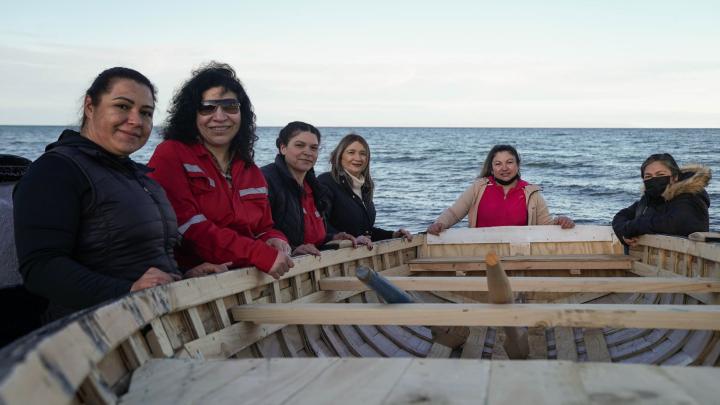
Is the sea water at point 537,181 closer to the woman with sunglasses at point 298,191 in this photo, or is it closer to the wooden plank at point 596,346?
the woman with sunglasses at point 298,191

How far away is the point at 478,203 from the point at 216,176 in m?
3.80

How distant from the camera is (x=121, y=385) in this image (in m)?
1.94

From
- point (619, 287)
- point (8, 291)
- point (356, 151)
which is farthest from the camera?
point (356, 151)

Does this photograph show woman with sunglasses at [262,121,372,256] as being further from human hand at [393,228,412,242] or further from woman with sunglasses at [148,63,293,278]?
human hand at [393,228,412,242]

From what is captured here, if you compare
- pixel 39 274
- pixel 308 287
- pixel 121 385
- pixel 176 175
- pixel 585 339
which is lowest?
pixel 585 339

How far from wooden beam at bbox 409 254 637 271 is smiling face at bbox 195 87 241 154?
288cm

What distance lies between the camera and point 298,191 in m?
4.60

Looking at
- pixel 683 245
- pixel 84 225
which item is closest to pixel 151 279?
pixel 84 225

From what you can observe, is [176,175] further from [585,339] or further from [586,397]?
[585,339]

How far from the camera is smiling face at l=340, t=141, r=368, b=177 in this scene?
18.5 feet

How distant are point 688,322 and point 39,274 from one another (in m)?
2.44

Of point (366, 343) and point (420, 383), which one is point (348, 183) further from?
point (420, 383)

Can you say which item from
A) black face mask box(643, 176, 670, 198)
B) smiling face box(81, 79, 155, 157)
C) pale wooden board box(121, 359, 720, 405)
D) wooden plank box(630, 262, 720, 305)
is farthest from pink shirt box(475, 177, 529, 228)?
pale wooden board box(121, 359, 720, 405)

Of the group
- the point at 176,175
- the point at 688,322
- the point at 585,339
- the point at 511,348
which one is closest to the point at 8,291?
the point at 176,175
